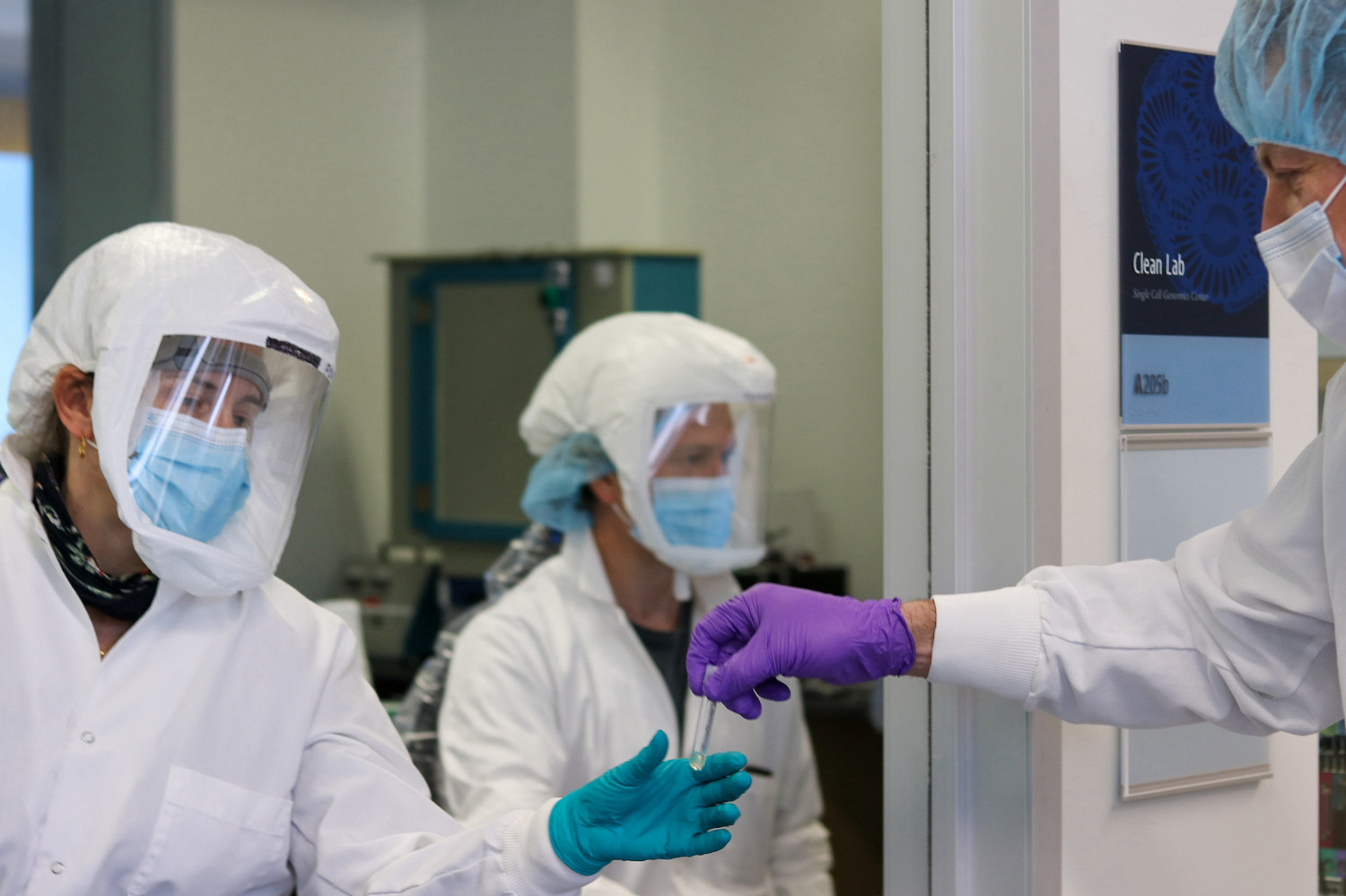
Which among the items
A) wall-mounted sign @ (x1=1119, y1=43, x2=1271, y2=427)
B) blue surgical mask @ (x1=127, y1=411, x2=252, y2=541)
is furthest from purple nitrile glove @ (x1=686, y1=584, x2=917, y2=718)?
blue surgical mask @ (x1=127, y1=411, x2=252, y2=541)

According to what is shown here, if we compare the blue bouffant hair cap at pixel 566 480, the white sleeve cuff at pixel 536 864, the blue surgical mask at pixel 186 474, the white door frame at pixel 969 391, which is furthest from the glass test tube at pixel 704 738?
the blue bouffant hair cap at pixel 566 480

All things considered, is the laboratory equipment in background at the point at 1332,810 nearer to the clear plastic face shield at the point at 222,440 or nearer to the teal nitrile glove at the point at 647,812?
the teal nitrile glove at the point at 647,812

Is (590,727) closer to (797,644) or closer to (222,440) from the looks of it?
(797,644)

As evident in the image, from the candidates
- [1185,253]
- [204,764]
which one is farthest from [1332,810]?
[204,764]

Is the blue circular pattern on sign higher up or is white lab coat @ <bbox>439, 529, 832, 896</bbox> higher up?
the blue circular pattern on sign

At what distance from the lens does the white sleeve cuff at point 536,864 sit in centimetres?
103

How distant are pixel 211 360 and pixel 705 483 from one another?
35.0 inches

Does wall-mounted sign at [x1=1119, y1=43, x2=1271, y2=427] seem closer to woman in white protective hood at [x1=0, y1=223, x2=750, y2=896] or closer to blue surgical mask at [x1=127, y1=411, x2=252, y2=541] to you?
woman in white protective hood at [x1=0, y1=223, x2=750, y2=896]

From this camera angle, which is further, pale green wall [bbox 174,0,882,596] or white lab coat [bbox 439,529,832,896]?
pale green wall [bbox 174,0,882,596]

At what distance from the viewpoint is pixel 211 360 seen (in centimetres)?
109

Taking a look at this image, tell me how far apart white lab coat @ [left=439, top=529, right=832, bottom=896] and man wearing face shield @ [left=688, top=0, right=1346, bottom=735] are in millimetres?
Answer: 502

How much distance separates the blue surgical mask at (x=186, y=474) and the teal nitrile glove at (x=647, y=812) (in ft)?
1.43

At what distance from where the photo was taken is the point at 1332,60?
37.8 inches

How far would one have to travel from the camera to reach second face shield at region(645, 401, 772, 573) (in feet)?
5.84
